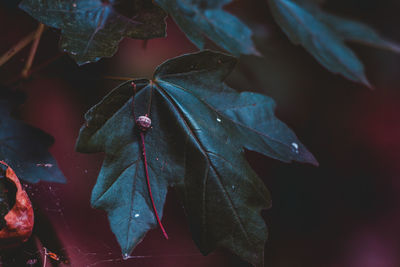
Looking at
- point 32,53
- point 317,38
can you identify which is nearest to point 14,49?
point 32,53

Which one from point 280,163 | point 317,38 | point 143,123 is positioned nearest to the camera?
point 143,123

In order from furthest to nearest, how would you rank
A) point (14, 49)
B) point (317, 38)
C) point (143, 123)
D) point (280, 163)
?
point (280, 163) → point (317, 38) → point (14, 49) → point (143, 123)

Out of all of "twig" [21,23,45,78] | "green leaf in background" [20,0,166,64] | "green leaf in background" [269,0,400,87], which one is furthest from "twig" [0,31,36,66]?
"green leaf in background" [269,0,400,87]

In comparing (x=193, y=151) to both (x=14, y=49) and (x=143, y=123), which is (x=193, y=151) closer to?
(x=143, y=123)

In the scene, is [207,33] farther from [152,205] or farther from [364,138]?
[364,138]

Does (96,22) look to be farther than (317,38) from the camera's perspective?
No

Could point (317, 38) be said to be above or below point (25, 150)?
above

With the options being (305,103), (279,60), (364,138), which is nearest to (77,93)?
(279,60)

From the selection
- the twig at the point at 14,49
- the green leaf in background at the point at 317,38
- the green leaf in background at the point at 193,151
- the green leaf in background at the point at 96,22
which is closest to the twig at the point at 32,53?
the twig at the point at 14,49
